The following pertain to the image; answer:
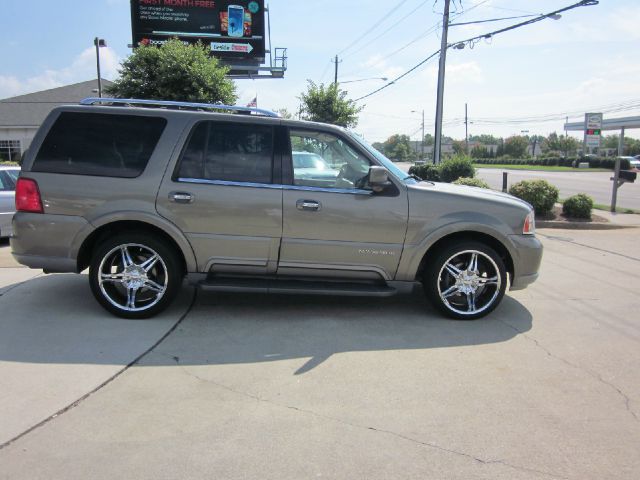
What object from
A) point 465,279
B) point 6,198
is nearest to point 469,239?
point 465,279

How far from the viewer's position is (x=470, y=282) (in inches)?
201

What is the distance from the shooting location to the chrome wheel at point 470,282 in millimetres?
5090

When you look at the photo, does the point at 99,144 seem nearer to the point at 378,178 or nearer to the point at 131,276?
the point at 131,276

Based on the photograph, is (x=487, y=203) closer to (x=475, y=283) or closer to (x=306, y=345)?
(x=475, y=283)

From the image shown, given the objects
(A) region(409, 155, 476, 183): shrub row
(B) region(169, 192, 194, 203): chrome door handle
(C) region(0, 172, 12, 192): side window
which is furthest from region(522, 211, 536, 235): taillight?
(A) region(409, 155, 476, 183): shrub row

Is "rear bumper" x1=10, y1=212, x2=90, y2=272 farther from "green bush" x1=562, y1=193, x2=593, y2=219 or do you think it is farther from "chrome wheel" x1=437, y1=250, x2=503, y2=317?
"green bush" x1=562, y1=193, x2=593, y2=219

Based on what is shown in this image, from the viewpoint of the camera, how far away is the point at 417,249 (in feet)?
16.3

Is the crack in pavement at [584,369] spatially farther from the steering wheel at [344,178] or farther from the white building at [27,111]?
the white building at [27,111]

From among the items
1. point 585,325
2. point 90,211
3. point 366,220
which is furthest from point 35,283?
point 585,325

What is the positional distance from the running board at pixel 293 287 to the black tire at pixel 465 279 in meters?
0.46

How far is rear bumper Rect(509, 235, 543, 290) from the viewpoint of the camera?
201 inches

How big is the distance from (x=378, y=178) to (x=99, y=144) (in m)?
2.66

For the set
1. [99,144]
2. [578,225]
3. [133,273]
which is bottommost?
[578,225]

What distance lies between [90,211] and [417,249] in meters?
3.11
